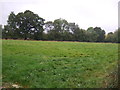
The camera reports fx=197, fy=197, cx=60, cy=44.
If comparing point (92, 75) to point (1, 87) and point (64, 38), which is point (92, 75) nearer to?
point (1, 87)

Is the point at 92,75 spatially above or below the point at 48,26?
below

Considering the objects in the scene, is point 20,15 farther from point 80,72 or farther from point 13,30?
point 80,72

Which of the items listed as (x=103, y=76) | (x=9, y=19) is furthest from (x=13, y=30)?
(x=103, y=76)

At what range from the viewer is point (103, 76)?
568 inches

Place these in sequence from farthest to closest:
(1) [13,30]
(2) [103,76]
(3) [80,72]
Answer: (1) [13,30], (3) [80,72], (2) [103,76]

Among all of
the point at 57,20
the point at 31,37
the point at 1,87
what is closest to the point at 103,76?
the point at 1,87

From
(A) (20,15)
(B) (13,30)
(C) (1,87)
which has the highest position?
(A) (20,15)

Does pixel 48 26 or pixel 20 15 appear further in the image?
pixel 48 26

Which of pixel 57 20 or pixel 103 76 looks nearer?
pixel 103 76

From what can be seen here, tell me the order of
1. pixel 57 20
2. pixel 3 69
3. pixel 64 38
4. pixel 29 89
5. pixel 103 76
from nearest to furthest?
pixel 29 89 < pixel 103 76 < pixel 3 69 < pixel 64 38 < pixel 57 20

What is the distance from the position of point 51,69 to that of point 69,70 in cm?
156

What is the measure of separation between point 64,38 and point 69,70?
209 feet

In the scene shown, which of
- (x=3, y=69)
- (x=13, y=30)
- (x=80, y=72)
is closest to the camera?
(x=80, y=72)

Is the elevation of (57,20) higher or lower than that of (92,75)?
higher
